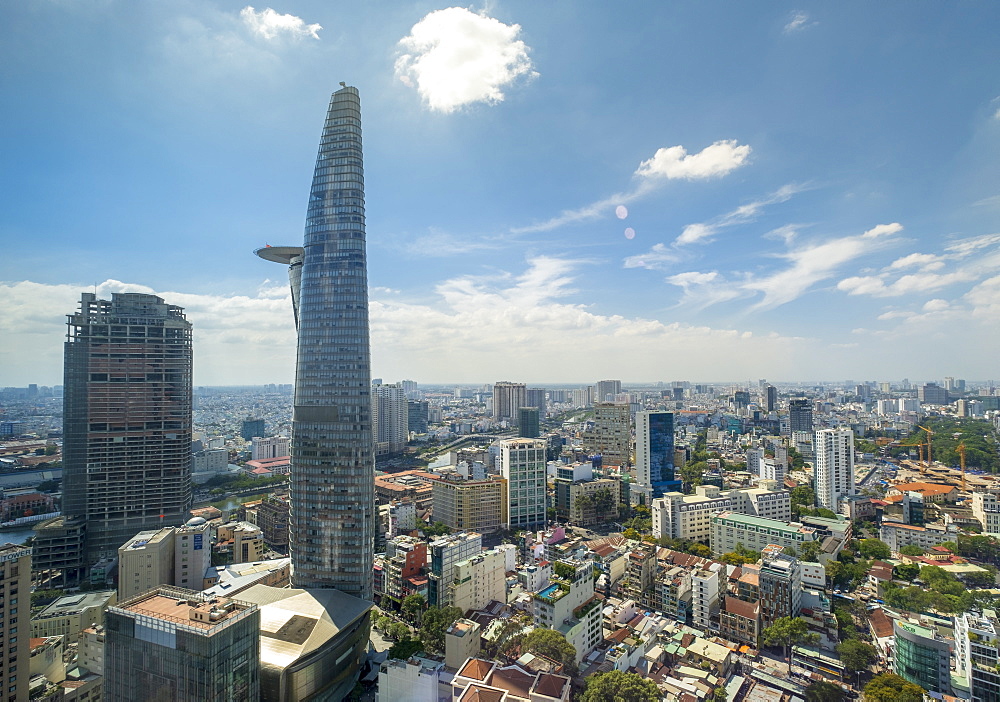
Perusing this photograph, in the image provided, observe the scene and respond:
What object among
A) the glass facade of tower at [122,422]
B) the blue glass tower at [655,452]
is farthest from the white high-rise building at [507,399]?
the glass facade of tower at [122,422]

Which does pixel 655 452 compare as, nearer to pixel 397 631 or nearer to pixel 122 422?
pixel 397 631

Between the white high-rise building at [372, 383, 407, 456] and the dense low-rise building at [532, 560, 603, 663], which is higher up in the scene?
the white high-rise building at [372, 383, 407, 456]

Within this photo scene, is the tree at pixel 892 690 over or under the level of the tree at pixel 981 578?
over

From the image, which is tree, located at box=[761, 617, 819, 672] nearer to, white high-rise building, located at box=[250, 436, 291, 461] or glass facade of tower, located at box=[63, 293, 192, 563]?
glass facade of tower, located at box=[63, 293, 192, 563]

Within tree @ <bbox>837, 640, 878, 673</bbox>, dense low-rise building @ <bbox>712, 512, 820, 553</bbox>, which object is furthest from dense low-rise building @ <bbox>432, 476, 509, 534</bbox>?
tree @ <bbox>837, 640, 878, 673</bbox>

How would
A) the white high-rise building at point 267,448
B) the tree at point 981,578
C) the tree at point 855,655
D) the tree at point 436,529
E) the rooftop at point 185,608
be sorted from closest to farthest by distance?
1. the rooftop at point 185,608
2. the tree at point 855,655
3. the tree at point 981,578
4. the tree at point 436,529
5. the white high-rise building at point 267,448

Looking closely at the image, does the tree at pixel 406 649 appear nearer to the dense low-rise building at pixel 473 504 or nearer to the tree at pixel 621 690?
the tree at pixel 621 690

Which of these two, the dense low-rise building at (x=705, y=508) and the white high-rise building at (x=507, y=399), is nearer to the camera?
the dense low-rise building at (x=705, y=508)
